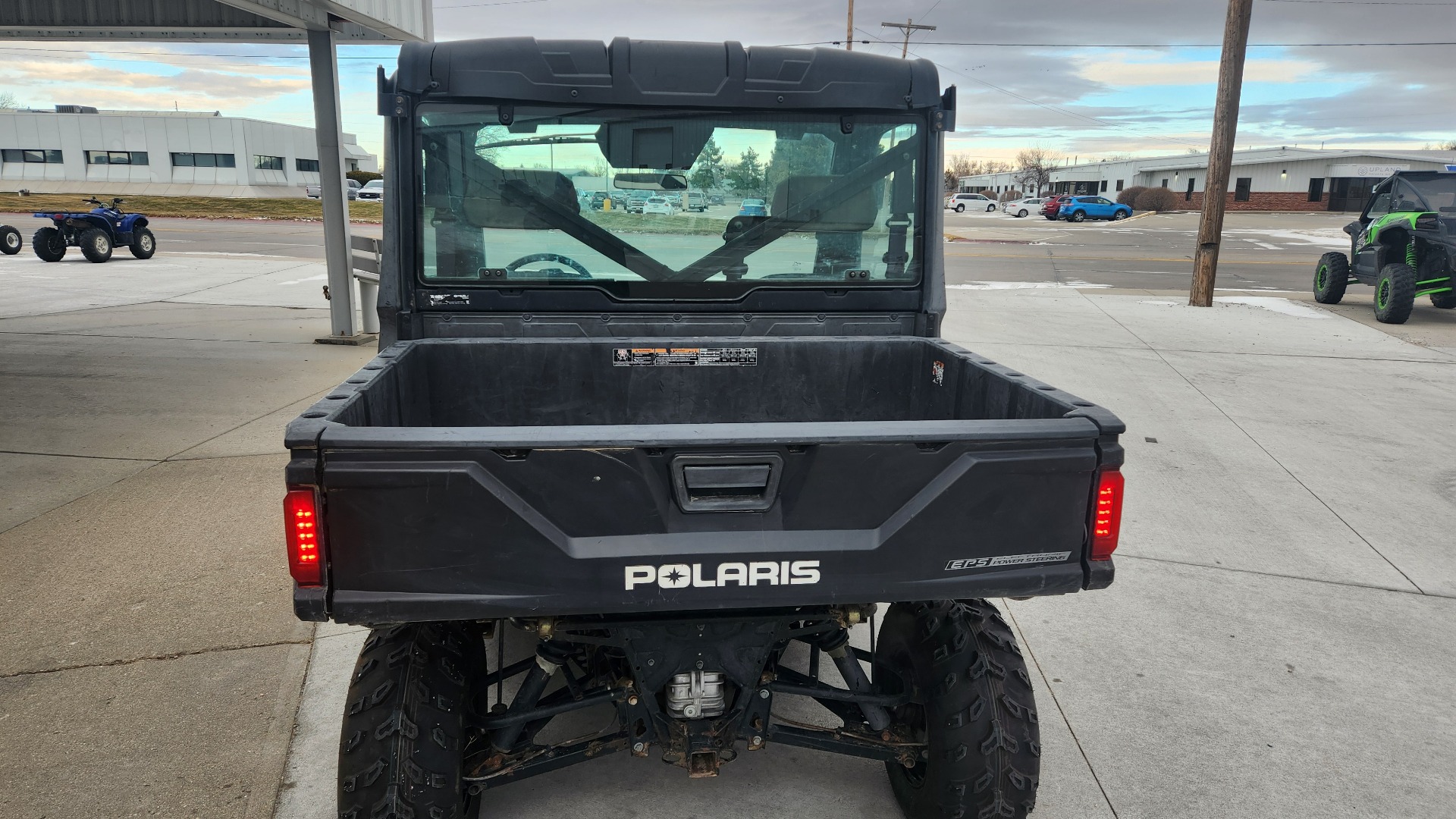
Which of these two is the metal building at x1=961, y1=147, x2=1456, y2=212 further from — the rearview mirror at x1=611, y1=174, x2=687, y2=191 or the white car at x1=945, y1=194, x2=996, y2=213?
the rearview mirror at x1=611, y1=174, x2=687, y2=191

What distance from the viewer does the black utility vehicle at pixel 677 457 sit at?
218 centimetres

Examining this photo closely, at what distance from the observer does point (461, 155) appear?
3.65 meters

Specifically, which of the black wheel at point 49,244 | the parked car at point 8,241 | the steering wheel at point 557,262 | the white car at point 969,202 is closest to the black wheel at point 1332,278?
the steering wheel at point 557,262

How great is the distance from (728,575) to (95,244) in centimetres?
2142

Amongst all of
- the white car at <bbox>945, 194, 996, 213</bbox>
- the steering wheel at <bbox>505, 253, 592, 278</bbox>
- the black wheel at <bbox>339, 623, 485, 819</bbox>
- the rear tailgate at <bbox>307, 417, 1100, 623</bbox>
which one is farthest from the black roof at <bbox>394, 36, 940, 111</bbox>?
the white car at <bbox>945, 194, 996, 213</bbox>

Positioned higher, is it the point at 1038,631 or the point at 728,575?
the point at 728,575

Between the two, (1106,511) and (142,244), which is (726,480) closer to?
(1106,511)

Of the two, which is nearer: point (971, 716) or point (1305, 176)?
point (971, 716)

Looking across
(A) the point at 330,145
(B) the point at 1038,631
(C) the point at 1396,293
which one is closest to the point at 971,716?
(B) the point at 1038,631

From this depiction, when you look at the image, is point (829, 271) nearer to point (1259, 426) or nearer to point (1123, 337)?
point (1259, 426)

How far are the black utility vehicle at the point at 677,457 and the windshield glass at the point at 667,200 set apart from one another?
0.01m

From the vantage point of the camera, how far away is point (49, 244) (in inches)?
748

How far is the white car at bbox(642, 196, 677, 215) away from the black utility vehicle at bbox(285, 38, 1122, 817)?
6 cm

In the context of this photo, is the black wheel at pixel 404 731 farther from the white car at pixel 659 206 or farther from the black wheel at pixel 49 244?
the black wheel at pixel 49 244
